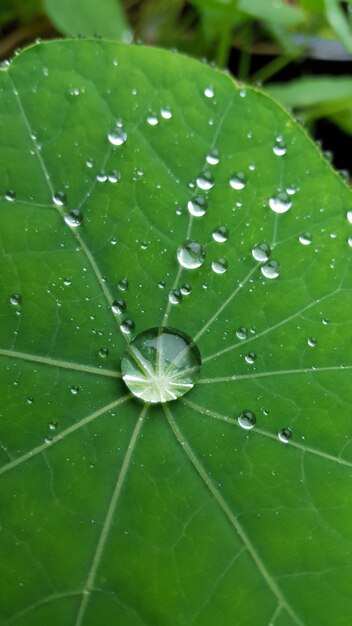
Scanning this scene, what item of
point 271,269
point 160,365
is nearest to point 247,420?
point 160,365

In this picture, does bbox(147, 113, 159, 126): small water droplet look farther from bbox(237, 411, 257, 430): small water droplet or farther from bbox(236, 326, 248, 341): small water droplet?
bbox(237, 411, 257, 430): small water droplet

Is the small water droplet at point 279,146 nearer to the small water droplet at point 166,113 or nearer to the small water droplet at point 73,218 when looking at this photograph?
the small water droplet at point 166,113

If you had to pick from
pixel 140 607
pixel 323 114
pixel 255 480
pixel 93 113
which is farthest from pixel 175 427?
pixel 323 114

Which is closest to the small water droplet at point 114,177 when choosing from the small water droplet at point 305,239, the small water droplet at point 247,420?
the small water droplet at point 305,239

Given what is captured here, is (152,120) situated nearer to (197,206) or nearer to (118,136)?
(118,136)

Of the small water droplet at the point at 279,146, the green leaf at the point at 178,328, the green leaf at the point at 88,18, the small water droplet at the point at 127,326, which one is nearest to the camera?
the green leaf at the point at 178,328

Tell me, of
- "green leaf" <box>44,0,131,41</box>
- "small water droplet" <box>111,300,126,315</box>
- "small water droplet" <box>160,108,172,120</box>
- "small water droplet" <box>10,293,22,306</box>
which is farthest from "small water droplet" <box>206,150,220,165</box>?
"green leaf" <box>44,0,131,41</box>
